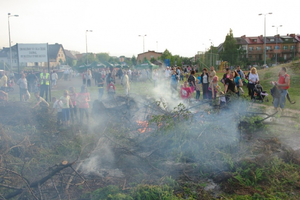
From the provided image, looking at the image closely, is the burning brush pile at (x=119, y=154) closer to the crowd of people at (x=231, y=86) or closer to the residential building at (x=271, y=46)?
the crowd of people at (x=231, y=86)

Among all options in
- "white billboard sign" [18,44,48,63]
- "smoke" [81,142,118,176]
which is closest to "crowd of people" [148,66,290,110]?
"smoke" [81,142,118,176]

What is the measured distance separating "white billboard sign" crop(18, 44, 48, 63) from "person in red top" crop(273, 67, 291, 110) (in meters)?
11.0

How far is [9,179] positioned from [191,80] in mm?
9039

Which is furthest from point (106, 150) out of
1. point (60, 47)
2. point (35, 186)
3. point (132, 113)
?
point (60, 47)

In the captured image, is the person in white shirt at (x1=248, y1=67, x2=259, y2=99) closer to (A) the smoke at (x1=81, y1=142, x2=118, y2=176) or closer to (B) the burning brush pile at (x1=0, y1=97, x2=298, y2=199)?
(B) the burning brush pile at (x1=0, y1=97, x2=298, y2=199)

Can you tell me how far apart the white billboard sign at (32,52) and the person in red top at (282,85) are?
10970mm

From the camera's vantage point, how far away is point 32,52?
44.9 feet

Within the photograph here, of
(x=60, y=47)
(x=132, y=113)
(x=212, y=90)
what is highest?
(x=60, y=47)

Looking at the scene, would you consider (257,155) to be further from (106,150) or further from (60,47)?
(60,47)

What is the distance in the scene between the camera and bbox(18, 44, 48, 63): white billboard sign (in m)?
13.5

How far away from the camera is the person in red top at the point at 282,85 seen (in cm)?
893

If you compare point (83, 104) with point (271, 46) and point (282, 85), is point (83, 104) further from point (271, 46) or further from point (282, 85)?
point (271, 46)

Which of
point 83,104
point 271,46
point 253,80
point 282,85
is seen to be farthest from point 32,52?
point 271,46

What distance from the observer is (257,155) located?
5.90 m
